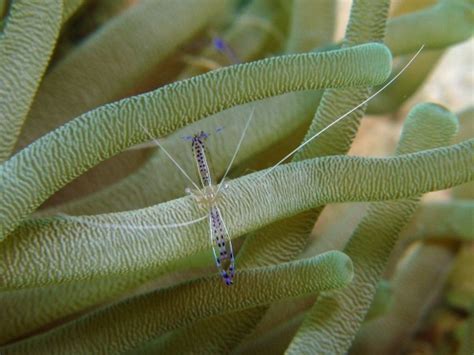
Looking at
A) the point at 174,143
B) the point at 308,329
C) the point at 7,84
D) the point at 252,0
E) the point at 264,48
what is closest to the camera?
the point at 7,84

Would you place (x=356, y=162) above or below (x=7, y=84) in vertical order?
below

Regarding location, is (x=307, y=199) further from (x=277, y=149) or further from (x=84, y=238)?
(x=277, y=149)

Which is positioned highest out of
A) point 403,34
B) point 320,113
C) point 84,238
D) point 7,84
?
point 403,34

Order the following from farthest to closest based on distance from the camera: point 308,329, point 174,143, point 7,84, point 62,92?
point 62,92, point 174,143, point 308,329, point 7,84

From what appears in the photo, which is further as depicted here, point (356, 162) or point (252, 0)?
point (252, 0)

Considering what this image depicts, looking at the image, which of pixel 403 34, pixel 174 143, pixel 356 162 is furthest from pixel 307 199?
pixel 403 34

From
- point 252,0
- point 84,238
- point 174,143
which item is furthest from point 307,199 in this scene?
point 252,0
